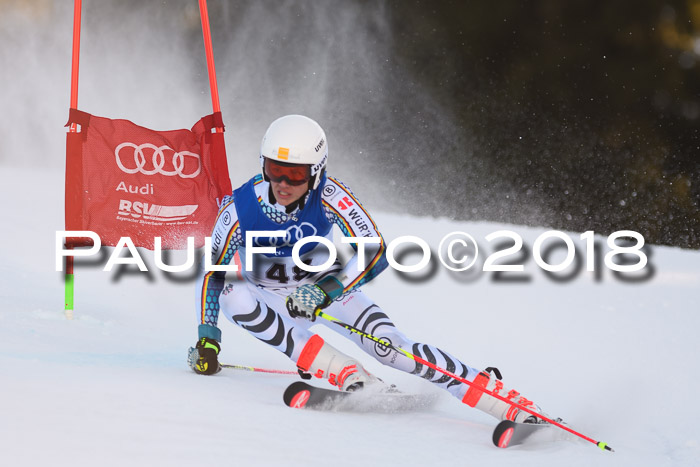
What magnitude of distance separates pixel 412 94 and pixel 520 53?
301cm

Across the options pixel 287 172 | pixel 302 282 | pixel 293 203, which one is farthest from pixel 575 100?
pixel 287 172

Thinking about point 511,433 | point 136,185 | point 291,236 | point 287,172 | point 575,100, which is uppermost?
point 575,100

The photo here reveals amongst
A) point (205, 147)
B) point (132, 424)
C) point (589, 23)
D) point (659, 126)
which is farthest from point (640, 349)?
point (589, 23)

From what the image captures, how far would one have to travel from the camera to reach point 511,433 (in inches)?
133

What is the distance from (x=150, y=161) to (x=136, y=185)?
0.61ft

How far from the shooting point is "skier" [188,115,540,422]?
3697mm

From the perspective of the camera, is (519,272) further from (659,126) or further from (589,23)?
(589,23)

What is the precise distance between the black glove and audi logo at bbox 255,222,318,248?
555 mm

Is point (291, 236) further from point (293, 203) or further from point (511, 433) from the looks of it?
point (511, 433)

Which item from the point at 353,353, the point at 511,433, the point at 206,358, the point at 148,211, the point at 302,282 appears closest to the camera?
the point at 511,433

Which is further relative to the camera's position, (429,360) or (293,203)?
(293,203)

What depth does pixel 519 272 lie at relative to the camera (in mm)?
7949

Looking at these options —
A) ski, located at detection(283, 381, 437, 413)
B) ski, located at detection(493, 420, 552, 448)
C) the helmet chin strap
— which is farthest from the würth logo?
ski, located at detection(493, 420, 552, 448)

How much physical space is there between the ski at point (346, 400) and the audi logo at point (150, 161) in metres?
2.39
